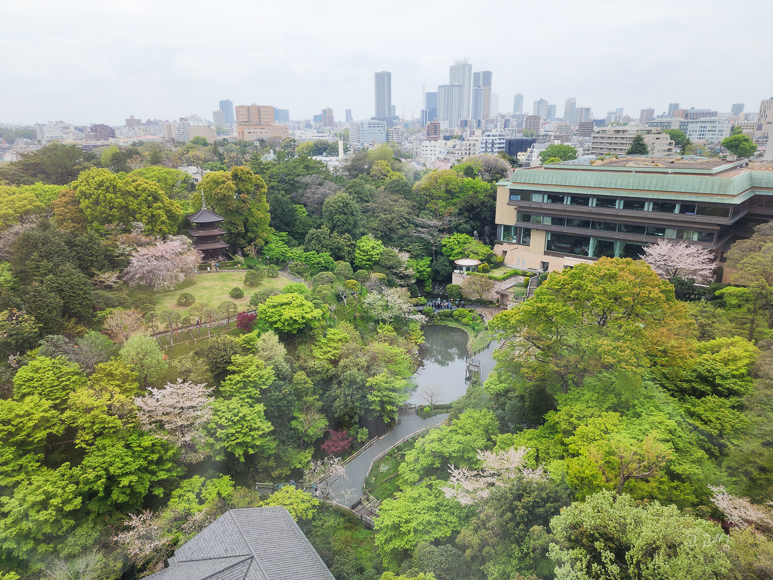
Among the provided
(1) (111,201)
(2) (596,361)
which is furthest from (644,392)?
(1) (111,201)

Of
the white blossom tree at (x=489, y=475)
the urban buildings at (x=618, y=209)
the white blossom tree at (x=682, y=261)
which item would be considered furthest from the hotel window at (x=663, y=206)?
the white blossom tree at (x=489, y=475)

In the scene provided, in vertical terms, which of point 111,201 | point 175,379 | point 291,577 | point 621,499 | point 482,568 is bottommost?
point 482,568

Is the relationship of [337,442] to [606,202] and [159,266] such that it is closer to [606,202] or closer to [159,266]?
[159,266]

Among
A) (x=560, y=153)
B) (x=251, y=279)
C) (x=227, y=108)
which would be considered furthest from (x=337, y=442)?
(x=227, y=108)

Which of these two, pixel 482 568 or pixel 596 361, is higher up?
pixel 596 361

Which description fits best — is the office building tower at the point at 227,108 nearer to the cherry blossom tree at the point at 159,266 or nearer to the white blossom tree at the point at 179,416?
the cherry blossom tree at the point at 159,266

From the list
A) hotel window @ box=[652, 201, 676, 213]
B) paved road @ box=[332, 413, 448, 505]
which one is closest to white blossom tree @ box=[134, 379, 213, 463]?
paved road @ box=[332, 413, 448, 505]

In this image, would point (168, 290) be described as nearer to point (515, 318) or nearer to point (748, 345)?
point (515, 318)

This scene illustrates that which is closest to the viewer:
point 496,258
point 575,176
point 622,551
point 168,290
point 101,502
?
point 622,551
